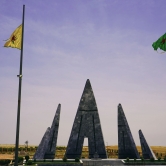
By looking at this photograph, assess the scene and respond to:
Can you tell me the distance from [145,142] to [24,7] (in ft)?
95.1

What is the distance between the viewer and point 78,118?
38.4m

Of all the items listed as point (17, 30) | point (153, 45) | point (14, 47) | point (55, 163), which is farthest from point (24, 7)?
point (55, 163)

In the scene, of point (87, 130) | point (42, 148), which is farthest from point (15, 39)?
point (87, 130)

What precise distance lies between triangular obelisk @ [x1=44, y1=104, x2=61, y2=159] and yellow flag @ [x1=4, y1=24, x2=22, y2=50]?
23.9m

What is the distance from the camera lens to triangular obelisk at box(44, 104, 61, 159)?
37656 millimetres

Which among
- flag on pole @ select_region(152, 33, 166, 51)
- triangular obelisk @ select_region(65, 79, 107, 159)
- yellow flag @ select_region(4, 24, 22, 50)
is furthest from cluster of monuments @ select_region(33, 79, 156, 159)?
yellow flag @ select_region(4, 24, 22, 50)

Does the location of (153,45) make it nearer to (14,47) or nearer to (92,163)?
(14,47)

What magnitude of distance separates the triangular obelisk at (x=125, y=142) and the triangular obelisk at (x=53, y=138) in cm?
931

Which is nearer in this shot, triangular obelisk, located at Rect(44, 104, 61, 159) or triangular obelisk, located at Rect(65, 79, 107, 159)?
triangular obelisk, located at Rect(65, 79, 107, 159)

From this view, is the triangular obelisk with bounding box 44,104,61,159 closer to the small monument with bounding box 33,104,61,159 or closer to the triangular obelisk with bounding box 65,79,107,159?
the small monument with bounding box 33,104,61,159

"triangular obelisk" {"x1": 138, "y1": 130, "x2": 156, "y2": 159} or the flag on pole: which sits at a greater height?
the flag on pole

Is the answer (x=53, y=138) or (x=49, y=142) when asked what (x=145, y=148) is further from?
(x=49, y=142)

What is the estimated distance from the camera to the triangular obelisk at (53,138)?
3766 centimetres

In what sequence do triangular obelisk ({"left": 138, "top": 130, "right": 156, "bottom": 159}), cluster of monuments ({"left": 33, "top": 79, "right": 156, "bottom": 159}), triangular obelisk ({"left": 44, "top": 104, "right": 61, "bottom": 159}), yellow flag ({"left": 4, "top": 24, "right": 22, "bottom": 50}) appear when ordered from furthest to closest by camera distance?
triangular obelisk ({"left": 138, "top": 130, "right": 156, "bottom": 159})
triangular obelisk ({"left": 44, "top": 104, "right": 61, "bottom": 159})
cluster of monuments ({"left": 33, "top": 79, "right": 156, "bottom": 159})
yellow flag ({"left": 4, "top": 24, "right": 22, "bottom": 50})
